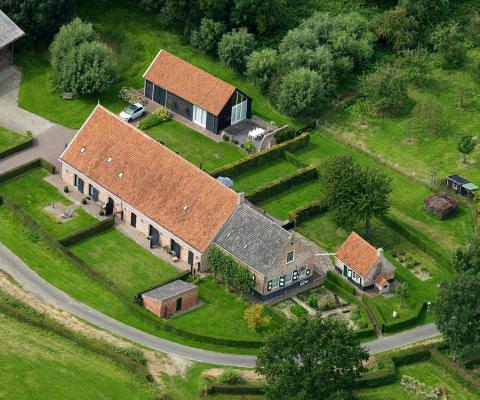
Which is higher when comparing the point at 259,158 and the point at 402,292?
the point at 259,158

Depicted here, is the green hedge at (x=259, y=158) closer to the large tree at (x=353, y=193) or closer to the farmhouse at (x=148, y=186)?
the farmhouse at (x=148, y=186)

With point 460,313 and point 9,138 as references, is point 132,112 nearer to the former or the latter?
point 9,138

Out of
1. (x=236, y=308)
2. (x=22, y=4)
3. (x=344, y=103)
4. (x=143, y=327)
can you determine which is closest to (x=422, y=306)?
(x=236, y=308)

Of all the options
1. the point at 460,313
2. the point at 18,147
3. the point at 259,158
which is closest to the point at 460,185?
the point at 259,158

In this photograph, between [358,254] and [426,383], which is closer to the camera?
[426,383]

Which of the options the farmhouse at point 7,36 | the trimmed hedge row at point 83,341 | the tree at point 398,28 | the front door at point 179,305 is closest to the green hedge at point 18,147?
the farmhouse at point 7,36

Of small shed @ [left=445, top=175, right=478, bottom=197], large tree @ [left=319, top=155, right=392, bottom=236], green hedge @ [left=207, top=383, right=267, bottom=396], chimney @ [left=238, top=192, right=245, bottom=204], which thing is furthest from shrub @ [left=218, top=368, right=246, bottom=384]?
small shed @ [left=445, top=175, right=478, bottom=197]
